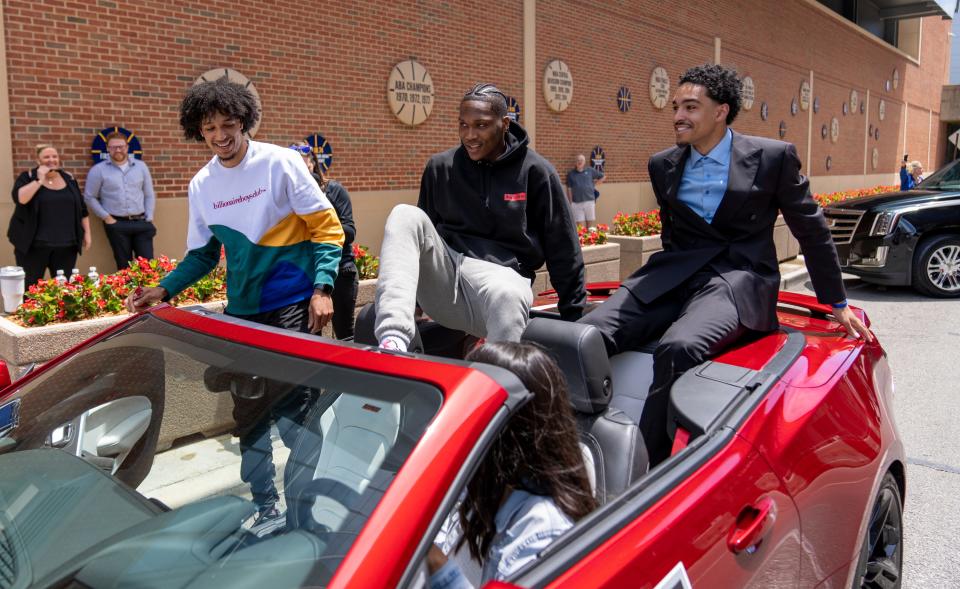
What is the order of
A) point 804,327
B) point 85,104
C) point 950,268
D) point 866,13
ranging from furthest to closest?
point 866,13
point 950,268
point 85,104
point 804,327

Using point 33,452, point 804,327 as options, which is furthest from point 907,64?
point 33,452

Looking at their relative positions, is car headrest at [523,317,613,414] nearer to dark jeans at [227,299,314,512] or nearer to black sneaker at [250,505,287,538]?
dark jeans at [227,299,314,512]

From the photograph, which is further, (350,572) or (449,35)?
(449,35)

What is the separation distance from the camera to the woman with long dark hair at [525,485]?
1.67 metres

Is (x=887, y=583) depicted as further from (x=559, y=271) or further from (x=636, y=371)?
(x=559, y=271)

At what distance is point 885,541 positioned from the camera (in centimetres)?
281

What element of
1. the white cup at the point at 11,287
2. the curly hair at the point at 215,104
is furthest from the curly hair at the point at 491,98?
the white cup at the point at 11,287

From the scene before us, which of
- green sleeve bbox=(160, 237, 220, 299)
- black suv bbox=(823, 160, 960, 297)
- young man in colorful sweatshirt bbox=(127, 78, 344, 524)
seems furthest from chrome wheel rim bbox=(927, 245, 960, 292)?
green sleeve bbox=(160, 237, 220, 299)

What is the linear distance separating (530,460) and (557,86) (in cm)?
1471

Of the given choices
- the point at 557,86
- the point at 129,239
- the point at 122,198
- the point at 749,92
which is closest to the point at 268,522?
the point at 122,198

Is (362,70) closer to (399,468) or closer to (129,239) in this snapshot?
(129,239)

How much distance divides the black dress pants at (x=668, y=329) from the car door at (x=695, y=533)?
57cm

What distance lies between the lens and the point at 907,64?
37.1m

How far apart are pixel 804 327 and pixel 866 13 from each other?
34.6 m
